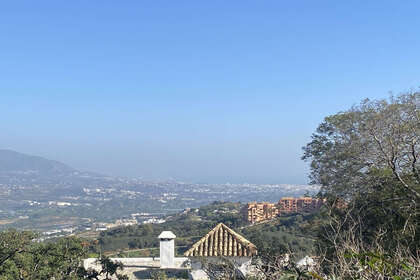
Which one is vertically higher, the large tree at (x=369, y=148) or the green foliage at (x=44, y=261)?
the large tree at (x=369, y=148)

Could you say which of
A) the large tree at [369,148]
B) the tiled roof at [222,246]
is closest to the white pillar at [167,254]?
the tiled roof at [222,246]

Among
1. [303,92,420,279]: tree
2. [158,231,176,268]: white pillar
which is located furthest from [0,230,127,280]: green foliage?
[303,92,420,279]: tree

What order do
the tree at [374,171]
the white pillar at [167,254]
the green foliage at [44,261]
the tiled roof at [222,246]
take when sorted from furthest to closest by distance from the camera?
the white pillar at [167,254] < the green foliage at [44,261] < the tiled roof at [222,246] < the tree at [374,171]

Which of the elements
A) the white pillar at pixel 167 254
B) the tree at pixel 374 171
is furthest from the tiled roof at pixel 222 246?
the white pillar at pixel 167 254

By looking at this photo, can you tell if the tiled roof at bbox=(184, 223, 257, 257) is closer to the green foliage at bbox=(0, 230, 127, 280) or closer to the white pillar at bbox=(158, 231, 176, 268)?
the green foliage at bbox=(0, 230, 127, 280)

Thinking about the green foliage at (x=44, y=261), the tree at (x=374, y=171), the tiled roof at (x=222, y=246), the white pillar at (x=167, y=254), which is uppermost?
the tree at (x=374, y=171)

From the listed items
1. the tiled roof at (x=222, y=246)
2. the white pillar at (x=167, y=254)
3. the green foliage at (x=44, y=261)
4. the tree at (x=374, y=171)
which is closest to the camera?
the tree at (x=374, y=171)

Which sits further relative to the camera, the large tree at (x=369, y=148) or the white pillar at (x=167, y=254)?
the white pillar at (x=167, y=254)

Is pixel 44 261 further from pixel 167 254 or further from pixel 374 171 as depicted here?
pixel 374 171

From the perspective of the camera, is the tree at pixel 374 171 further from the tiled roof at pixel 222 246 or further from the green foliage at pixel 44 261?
the green foliage at pixel 44 261
